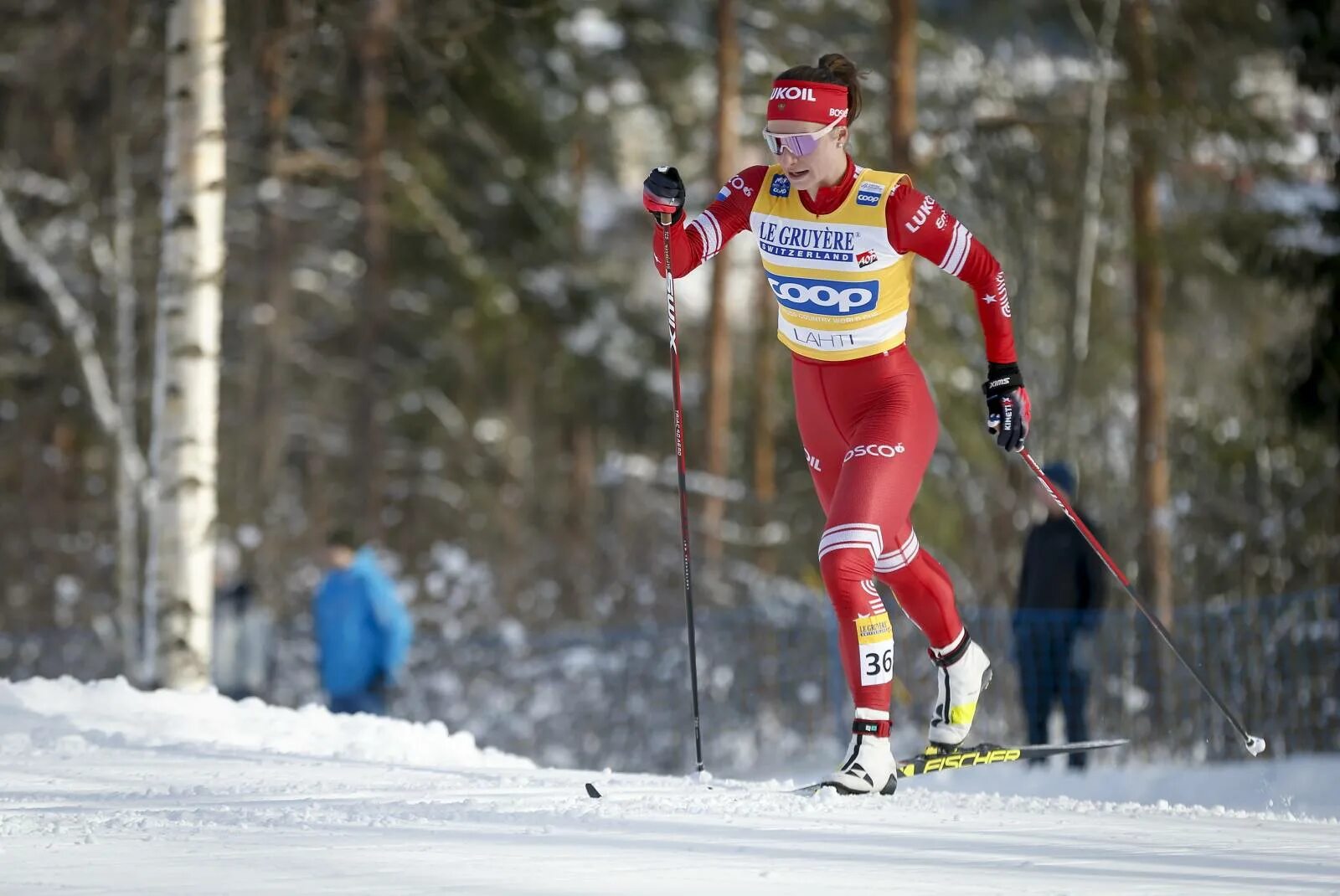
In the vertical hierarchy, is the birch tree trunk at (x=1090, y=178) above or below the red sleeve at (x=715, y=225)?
above

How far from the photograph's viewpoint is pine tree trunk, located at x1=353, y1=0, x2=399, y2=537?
17.9 meters

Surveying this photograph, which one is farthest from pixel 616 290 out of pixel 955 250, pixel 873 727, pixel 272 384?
pixel 873 727

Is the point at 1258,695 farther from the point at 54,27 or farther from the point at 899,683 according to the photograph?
the point at 54,27

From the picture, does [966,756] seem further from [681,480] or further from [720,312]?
[720,312]

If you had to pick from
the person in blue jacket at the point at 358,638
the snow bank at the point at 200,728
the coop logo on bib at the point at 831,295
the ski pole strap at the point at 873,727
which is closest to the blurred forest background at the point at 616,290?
the person in blue jacket at the point at 358,638

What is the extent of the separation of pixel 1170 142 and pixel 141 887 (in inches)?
572

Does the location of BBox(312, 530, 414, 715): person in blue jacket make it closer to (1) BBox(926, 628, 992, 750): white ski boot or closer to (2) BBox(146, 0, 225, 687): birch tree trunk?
(2) BBox(146, 0, 225, 687): birch tree trunk

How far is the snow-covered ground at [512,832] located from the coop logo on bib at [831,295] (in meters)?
1.48

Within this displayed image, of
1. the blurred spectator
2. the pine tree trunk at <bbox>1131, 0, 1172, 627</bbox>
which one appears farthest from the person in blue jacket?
the pine tree trunk at <bbox>1131, 0, 1172, 627</bbox>

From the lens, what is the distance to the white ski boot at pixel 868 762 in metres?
4.74

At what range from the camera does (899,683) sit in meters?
11.4

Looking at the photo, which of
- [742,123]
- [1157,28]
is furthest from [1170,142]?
[742,123]

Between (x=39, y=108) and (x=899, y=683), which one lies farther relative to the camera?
(x=39, y=108)

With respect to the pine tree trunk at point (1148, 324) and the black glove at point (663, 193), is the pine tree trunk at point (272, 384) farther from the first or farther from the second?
the black glove at point (663, 193)
